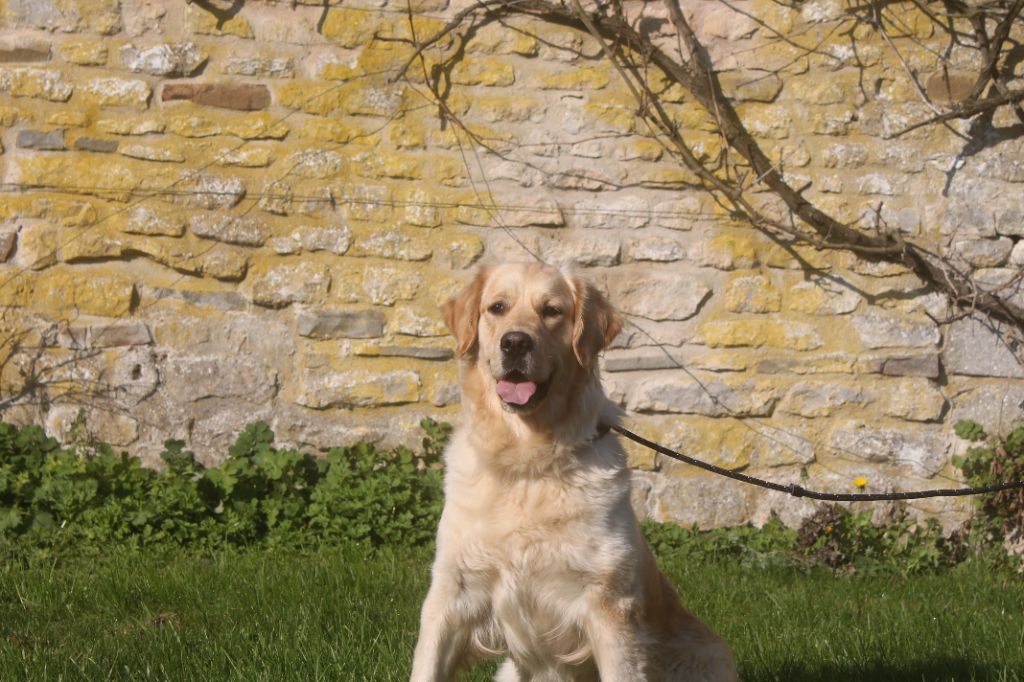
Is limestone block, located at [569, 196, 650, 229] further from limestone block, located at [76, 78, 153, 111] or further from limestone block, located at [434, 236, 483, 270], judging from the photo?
limestone block, located at [76, 78, 153, 111]

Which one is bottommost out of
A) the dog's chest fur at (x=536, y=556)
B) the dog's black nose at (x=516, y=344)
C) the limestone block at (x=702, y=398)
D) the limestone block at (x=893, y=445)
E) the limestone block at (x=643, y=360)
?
the dog's chest fur at (x=536, y=556)

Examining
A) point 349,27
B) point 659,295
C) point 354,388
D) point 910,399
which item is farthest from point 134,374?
point 910,399

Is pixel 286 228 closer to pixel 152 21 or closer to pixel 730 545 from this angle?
pixel 152 21

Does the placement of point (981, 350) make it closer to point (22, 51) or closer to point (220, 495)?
point (220, 495)

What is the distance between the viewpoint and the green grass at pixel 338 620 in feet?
12.4

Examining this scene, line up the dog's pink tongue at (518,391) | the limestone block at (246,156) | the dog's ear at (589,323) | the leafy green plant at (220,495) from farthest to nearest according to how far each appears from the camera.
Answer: the limestone block at (246,156) < the leafy green plant at (220,495) < the dog's ear at (589,323) < the dog's pink tongue at (518,391)

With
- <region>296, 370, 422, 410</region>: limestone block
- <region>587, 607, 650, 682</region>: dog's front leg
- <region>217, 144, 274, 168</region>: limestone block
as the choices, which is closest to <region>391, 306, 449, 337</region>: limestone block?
<region>296, 370, 422, 410</region>: limestone block

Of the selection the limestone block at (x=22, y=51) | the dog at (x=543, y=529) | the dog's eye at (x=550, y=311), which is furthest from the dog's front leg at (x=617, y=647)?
the limestone block at (x=22, y=51)

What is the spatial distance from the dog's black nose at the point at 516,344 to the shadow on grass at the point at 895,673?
4.77ft

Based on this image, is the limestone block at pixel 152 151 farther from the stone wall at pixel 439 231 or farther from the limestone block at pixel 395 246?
the limestone block at pixel 395 246

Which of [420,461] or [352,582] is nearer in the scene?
[352,582]

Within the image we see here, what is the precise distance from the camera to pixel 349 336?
242 inches

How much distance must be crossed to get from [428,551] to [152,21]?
122 inches

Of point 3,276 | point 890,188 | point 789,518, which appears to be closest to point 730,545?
point 789,518
